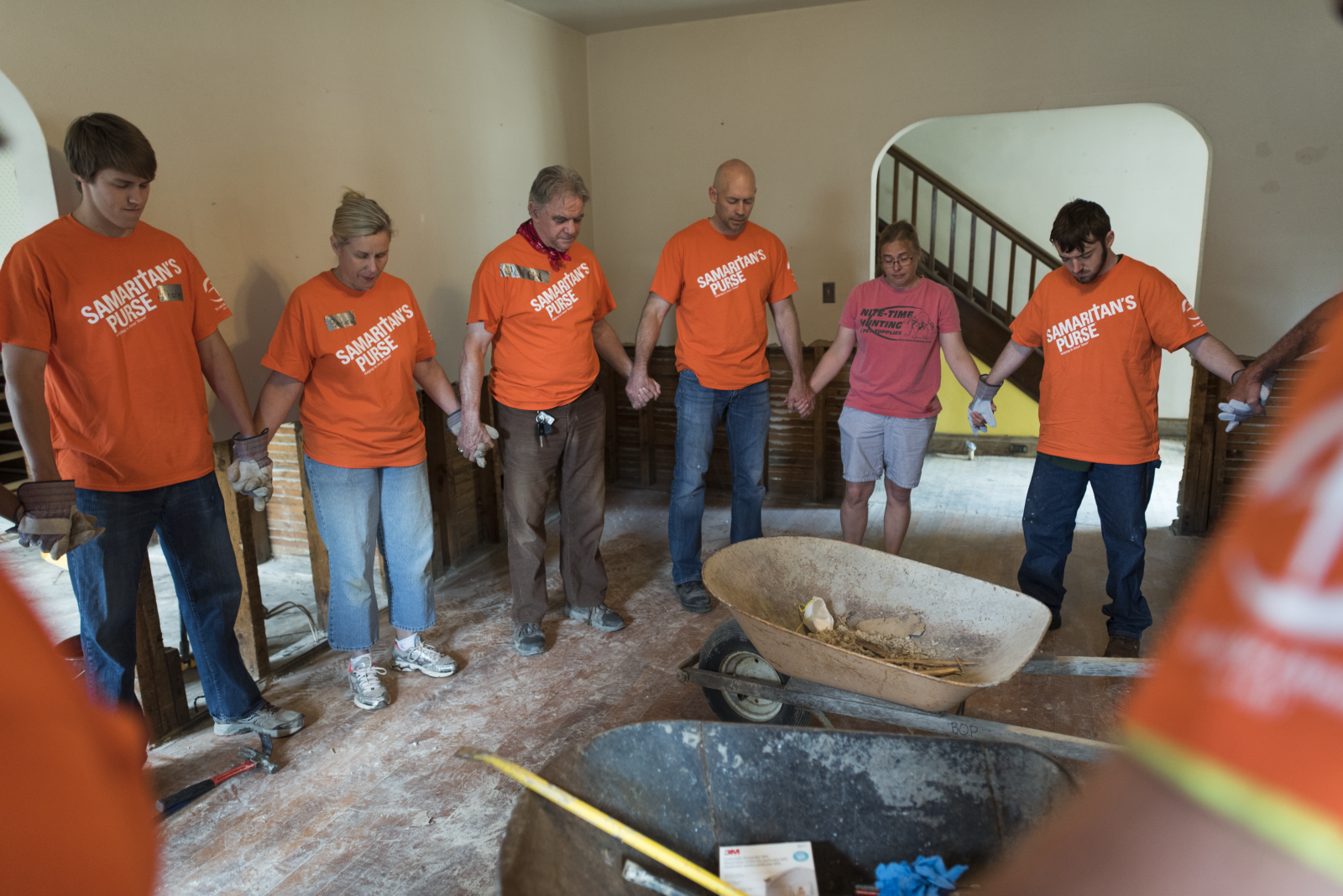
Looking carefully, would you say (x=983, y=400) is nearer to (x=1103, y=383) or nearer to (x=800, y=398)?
(x=1103, y=383)

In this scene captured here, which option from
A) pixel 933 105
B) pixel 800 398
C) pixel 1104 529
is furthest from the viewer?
pixel 933 105

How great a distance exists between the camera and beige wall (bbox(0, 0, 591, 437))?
8.11ft

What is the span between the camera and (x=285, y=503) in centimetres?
417

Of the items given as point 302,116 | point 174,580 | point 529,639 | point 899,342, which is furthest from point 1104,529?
point 302,116

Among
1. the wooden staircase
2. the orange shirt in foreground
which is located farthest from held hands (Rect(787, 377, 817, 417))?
the orange shirt in foreground

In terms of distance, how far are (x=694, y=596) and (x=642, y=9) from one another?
3251 millimetres

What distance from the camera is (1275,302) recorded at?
416 centimetres

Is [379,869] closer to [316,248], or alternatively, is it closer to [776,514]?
[316,248]

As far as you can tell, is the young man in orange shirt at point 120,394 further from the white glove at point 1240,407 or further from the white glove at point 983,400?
the white glove at point 1240,407

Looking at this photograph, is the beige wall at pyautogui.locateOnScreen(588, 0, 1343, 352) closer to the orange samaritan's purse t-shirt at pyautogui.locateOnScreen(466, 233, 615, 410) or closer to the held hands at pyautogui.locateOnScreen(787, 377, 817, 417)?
the held hands at pyautogui.locateOnScreen(787, 377, 817, 417)

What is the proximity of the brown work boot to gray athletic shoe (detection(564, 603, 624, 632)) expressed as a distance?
185 centimetres

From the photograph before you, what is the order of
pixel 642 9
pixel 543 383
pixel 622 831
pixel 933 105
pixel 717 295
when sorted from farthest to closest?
pixel 642 9, pixel 933 105, pixel 717 295, pixel 543 383, pixel 622 831

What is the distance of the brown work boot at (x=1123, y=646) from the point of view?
3.09 meters

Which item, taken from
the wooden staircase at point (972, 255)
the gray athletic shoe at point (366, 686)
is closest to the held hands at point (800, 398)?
the gray athletic shoe at point (366, 686)
